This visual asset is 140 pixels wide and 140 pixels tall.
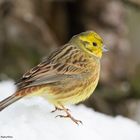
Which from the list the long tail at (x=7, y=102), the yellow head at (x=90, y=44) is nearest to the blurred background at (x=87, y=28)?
the yellow head at (x=90, y=44)

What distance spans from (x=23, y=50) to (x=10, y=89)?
1.80 meters

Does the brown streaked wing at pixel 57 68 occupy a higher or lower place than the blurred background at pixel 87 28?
lower

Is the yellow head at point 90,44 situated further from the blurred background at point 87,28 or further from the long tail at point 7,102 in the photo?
the blurred background at point 87,28

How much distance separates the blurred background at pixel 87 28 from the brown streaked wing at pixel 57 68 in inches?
80.6

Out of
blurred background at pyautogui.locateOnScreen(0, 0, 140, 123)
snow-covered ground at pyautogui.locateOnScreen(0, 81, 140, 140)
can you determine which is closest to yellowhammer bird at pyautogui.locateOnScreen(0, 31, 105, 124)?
snow-covered ground at pyautogui.locateOnScreen(0, 81, 140, 140)

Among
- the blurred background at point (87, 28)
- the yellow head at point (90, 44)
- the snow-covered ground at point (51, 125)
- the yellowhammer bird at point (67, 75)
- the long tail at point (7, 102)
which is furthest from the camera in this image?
the blurred background at point (87, 28)

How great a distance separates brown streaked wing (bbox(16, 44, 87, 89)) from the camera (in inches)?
235

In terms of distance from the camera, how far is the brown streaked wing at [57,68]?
5965 millimetres

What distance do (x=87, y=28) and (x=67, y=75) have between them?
3.63 m

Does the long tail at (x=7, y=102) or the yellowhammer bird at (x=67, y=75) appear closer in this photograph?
the long tail at (x=7, y=102)

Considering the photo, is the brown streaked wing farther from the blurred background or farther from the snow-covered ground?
the blurred background

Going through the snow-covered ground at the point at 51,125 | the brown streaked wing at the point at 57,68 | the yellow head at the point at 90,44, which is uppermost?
the yellow head at the point at 90,44

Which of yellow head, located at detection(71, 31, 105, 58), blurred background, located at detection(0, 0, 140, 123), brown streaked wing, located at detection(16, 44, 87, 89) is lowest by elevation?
brown streaked wing, located at detection(16, 44, 87, 89)

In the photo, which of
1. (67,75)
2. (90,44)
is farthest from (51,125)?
(90,44)
